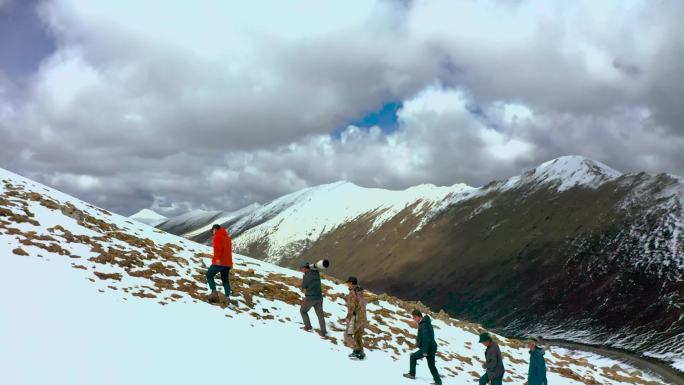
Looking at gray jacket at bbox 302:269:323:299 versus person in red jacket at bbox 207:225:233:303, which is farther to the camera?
person in red jacket at bbox 207:225:233:303

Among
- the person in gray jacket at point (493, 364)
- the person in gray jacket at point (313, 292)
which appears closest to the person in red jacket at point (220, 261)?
the person in gray jacket at point (313, 292)

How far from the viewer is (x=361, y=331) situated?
2025 cm

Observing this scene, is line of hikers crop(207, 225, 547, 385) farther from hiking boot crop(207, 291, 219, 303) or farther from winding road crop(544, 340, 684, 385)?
winding road crop(544, 340, 684, 385)

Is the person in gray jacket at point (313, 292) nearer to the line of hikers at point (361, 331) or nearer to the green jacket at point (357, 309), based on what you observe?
the line of hikers at point (361, 331)

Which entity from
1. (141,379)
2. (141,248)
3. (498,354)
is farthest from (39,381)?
(141,248)

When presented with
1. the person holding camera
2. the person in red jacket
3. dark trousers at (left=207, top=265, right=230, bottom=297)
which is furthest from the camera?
dark trousers at (left=207, top=265, right=230, bottom=297)

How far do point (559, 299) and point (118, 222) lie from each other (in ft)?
640

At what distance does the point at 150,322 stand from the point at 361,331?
26.4ft

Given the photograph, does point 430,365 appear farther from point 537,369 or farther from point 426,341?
point 537,369

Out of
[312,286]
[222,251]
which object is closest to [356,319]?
[312,286]

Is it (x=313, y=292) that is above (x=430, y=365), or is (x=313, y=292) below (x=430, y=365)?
above

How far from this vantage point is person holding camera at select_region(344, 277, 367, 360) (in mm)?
20172

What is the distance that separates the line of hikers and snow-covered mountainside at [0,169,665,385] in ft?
2.46

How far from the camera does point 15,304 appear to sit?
607 inches
